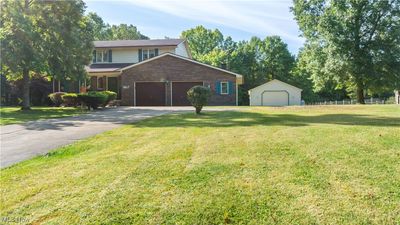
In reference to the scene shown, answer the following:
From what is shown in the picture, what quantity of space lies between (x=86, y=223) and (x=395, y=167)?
4116 millimetres

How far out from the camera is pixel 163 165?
5.82 metres

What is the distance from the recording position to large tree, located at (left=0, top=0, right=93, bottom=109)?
20750 millimetres

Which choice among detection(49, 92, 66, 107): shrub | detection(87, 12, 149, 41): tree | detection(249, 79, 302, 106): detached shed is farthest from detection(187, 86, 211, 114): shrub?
detection(87, 12, 149, 41): tree

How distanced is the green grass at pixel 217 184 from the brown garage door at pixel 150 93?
25.6 metres

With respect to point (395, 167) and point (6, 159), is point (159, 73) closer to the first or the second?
point (6, 159)

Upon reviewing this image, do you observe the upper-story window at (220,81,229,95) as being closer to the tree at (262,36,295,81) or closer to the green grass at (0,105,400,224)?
the green grass at (0,105,400,224)

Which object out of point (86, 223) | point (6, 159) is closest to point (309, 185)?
point (86, 223)

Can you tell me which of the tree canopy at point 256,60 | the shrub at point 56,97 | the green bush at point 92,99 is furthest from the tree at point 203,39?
the green bush at point 92,99

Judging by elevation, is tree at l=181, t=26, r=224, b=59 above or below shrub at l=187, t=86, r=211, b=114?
above

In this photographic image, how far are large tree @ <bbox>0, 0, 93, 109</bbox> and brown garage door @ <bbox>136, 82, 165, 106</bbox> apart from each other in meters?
7.71

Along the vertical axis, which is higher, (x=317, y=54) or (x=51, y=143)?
(x=317, y=54)

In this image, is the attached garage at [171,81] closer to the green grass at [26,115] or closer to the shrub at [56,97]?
the shrub at [56,97]

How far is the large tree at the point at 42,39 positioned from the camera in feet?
68.1

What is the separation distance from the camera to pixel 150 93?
33.1 m
